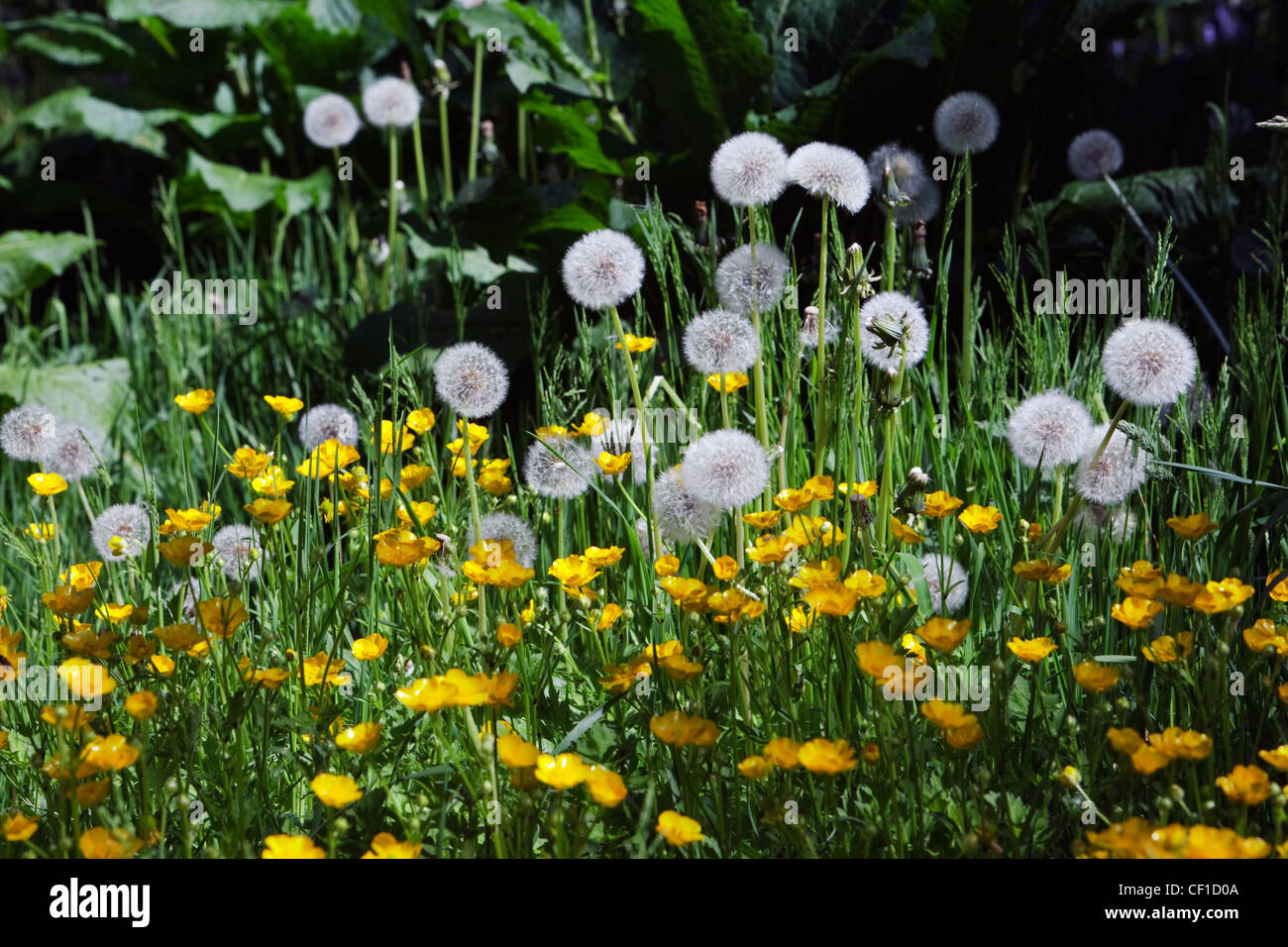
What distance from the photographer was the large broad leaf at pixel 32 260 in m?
3.70

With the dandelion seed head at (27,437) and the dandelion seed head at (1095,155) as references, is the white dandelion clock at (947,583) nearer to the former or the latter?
the dandelion seed head at (1095,155)

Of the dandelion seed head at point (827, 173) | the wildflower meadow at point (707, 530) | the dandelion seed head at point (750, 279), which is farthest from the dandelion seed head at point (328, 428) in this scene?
the dandelion seed head at point (827, 173)

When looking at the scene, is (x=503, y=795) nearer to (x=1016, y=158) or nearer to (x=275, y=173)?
(x=1016, y=158)

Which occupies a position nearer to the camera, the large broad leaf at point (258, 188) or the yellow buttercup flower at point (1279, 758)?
the yellow buttercup flower at point (1279, 758)

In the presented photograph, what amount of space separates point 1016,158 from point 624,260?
69.4 inches

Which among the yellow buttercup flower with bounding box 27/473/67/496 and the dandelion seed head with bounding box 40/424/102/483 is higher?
the dandelion seed head with bounding box 40/424/102/483

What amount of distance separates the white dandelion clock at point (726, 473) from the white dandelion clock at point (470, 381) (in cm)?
37

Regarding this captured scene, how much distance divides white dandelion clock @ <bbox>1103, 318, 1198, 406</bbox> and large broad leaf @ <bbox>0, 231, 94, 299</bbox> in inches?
126

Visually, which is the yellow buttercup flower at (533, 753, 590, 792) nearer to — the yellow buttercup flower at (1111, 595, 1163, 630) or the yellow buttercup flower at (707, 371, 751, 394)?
the yellow buttercup flower at (1111, 595, 1163, 630)

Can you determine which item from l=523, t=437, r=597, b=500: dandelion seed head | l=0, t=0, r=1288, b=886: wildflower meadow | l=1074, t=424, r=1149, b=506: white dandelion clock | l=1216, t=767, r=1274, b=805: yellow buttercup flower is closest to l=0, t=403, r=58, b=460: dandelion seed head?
l=0, t=0, r=1288, b=886: wildflower meadow

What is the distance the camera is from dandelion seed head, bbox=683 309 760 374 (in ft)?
5.68

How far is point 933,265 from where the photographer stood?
108 inches

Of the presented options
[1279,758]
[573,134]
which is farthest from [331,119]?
[1279,758]
